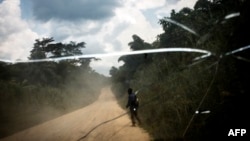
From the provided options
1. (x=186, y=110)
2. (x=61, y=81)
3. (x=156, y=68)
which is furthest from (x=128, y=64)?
(x=186, y=110)

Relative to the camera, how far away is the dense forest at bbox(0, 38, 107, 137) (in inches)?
675

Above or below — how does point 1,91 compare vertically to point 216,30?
below

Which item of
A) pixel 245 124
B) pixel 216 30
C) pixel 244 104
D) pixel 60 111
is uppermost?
pixel 216 30

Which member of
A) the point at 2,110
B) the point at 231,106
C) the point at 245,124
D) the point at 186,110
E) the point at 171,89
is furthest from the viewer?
the point at 2,110

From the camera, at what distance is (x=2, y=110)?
16.7m

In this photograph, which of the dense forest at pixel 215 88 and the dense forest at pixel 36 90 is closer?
the dense forest at pixel 215 88

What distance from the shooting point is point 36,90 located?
23.1m

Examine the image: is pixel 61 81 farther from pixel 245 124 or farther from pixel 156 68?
pixel 245 124

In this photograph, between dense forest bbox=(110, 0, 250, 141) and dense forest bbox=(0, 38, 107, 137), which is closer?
dense forest bbox=(110, 0, 250, 141)

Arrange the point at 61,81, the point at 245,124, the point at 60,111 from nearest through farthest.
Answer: the point at 245,124
the point at 60,111
the point at 61,81

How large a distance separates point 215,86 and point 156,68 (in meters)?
8.69

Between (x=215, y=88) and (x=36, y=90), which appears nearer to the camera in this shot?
(x=215, y=88)

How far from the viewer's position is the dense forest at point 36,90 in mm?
17141

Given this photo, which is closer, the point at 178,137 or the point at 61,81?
the point at 178,137
